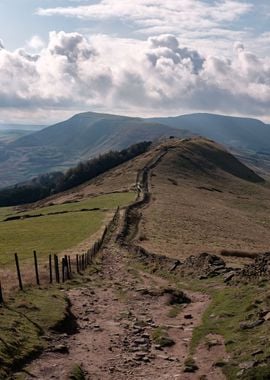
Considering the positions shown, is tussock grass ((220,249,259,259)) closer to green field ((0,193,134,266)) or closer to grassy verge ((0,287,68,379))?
green field ((0,193,134,266))

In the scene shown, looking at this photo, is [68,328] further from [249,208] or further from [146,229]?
[249,208]

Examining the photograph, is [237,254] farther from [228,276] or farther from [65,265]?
[65,265]

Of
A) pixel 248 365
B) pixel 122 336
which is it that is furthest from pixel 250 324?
pixel 122 336

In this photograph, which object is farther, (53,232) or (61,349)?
(53,232)

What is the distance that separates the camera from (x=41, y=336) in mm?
21891

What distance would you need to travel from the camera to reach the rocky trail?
1886cm

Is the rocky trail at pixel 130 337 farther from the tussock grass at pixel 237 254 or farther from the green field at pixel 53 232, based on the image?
the green field at pixel 53 232

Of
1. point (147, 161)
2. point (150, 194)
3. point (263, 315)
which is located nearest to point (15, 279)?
point (263, 315)

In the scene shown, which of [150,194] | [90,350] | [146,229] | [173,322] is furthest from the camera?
A: [150,194]

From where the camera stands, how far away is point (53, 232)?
70.2 meters

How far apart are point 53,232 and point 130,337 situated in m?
48.1

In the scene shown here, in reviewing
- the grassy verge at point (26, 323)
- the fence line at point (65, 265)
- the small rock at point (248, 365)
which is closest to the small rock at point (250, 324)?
the small rock at point (248, 365)

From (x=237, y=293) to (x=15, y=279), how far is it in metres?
16.3

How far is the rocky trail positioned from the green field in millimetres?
19235
